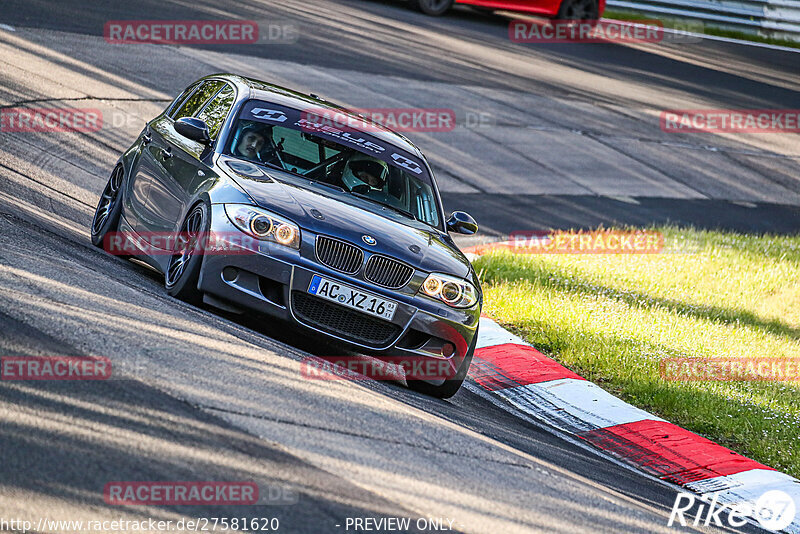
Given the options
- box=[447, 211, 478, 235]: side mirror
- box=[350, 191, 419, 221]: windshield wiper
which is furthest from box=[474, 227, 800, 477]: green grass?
box=[350, 191, 419, 221]: windshield wiper

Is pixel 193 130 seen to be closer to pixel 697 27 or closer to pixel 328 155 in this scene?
pixel 328 155

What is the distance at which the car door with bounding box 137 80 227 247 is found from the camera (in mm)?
7672

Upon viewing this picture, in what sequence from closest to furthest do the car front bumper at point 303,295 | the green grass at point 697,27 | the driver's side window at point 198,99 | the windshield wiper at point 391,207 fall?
the car front bumper at point 303,295, the windshield wiper at point 391,207, the driver's side window at point 198,99, the green grass at point 697,27

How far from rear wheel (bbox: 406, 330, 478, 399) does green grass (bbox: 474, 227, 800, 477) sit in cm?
174

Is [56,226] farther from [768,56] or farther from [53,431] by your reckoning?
[768,56]

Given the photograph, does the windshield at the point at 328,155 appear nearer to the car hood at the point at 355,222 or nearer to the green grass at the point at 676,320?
the car hood at the point at 355,222

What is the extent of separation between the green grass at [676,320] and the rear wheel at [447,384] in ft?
5.72

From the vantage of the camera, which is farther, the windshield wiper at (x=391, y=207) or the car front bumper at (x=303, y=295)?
the windshield wiper at (x=391, y=207)

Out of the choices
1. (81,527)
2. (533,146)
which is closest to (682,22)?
(533,146)

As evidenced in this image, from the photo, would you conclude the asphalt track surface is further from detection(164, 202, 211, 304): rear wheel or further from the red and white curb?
the red and white curb

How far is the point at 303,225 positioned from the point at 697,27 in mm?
26749

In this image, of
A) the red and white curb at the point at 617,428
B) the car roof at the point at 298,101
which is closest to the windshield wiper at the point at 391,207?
the car roof at the point at 298,101

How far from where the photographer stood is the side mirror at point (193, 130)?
769cm

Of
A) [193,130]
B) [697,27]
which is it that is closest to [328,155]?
[193,130]
